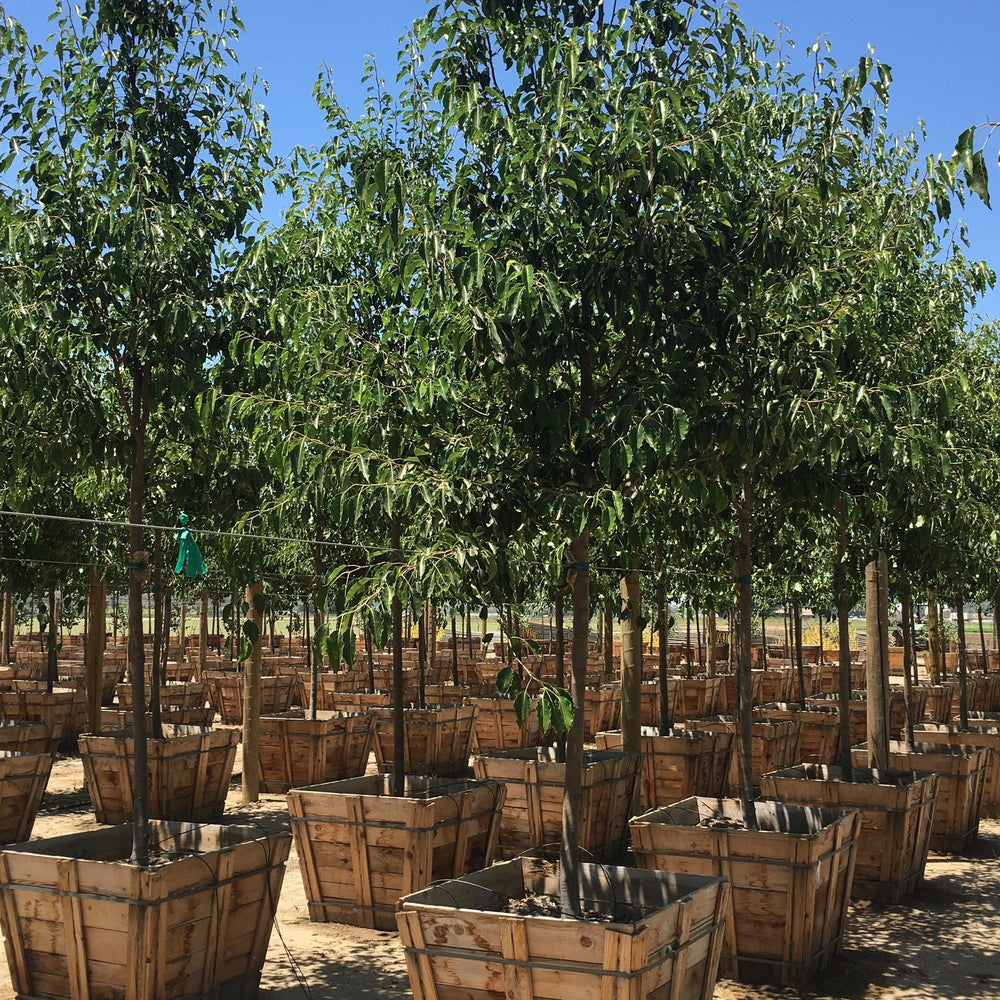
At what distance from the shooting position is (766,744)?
42.7ft

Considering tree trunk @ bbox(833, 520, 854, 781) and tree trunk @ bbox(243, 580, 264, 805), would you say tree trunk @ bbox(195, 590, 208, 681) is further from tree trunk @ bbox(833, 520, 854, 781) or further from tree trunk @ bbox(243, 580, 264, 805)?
tree trunk @ bbox(833, 520, 854, 781)

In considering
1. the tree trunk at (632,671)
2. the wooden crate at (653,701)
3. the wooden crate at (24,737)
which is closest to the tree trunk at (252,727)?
the wooden crate at (24,737)

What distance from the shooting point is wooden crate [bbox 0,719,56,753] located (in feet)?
40.0

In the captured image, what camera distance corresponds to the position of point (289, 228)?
833cm

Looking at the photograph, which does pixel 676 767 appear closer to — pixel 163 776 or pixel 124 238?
pixel 163 776

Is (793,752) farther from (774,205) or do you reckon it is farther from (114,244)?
(114,244)

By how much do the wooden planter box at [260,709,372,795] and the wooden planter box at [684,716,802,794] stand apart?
162 inches

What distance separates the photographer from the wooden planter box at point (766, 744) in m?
13.0

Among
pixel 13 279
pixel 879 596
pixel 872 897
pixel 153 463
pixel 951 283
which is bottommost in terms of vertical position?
pixel 872 897

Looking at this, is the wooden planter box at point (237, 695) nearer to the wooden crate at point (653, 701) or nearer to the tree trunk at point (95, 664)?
the tree trunk at point (95, 664)

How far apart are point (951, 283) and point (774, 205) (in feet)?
14.1

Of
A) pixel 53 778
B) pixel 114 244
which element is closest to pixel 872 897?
pixel 114 244

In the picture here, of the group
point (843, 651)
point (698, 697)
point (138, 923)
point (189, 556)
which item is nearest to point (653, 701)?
point (698, 697)

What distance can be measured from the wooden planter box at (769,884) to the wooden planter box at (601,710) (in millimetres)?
9686
